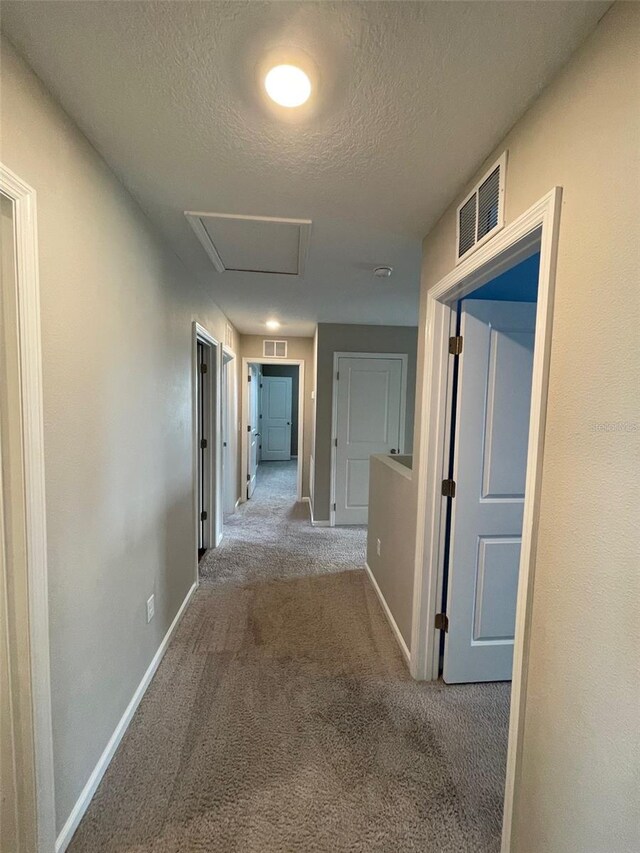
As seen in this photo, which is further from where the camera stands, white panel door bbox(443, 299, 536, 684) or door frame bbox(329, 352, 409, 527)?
door frame bbox(329, 352, 409, 527)

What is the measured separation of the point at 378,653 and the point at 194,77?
2.65 metres

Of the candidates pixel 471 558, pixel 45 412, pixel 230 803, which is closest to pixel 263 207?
pixel 45 412

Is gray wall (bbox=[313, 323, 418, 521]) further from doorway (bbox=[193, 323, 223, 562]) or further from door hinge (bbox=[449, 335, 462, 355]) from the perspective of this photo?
door hinge (bbox=[449, 335, 462, 355])

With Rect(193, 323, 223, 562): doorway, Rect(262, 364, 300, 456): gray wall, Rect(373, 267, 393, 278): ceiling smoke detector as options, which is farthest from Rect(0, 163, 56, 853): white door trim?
Rect(262, 364, 300, 456): gray wall

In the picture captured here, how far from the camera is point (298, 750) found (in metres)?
1.50

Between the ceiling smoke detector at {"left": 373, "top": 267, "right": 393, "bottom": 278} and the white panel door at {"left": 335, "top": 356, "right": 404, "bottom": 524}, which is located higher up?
the ceiling smoke detector at {"left": 373, "top": 267, "right": 393, "bottom": 278}

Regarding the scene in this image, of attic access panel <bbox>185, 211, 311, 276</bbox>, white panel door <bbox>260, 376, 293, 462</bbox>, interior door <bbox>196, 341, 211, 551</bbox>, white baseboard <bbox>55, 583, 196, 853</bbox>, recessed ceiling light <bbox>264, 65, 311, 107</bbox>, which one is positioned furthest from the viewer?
white panel door <bbox>260, 376, 293, 462</bbox>

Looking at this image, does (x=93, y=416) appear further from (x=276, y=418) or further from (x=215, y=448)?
(x=276, y=418)

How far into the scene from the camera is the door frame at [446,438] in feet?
3.22

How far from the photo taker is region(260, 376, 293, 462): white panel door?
8234 millimetres

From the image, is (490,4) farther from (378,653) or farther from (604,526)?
(378,653)

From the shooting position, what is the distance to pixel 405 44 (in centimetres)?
88

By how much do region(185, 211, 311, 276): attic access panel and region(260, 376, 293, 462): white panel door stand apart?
19.0 feet

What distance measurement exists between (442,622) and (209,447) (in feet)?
7.80
